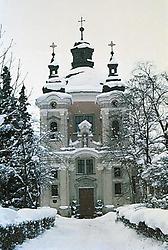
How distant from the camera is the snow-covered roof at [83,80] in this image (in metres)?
38.8

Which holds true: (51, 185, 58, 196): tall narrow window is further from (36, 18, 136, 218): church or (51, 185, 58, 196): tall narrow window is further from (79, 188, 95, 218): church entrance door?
(79, 188, 95, 218): church entrance door

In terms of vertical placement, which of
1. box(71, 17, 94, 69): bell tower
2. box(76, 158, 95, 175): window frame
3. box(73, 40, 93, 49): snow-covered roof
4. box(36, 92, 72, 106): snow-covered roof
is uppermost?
box(73, 40, 93, 49): snow-covered roof

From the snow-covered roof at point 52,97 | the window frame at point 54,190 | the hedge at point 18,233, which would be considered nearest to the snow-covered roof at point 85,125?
the snow-covered roof at point 52,97

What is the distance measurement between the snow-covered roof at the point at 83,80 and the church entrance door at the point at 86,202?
758 cm

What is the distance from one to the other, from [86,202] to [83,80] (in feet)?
30.7

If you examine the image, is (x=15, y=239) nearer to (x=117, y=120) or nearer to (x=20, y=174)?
Result: (x=20, y=174)

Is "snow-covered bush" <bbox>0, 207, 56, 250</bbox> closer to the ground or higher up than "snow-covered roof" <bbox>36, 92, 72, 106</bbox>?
closer to the ground

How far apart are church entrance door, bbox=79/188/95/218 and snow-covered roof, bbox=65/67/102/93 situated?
758 cm

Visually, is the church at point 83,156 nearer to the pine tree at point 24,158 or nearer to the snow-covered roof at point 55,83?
the snow-covered roof at point 55,83

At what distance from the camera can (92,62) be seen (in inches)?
1663

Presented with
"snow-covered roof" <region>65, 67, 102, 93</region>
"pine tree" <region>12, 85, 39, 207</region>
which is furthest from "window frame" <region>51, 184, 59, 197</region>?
"pine tree" <region>12, 85, 39, 207</region>

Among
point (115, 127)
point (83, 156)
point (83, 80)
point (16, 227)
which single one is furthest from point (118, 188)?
point (16, 227)

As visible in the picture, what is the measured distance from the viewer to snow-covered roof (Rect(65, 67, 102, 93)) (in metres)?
38.8

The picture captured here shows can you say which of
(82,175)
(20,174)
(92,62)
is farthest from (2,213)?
(92,62)
